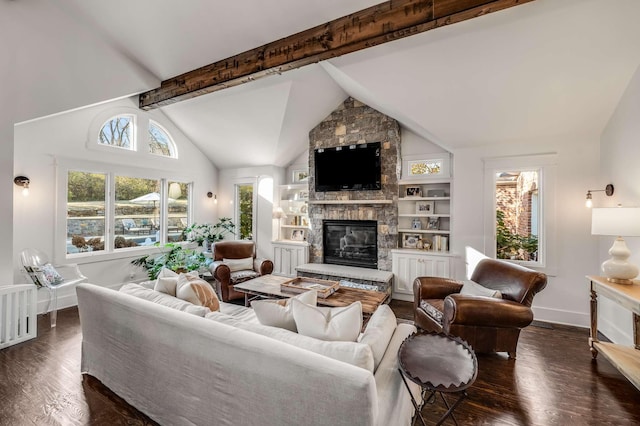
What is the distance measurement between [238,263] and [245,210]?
83.3 inches

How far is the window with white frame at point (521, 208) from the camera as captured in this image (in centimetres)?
379

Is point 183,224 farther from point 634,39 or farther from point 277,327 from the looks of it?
point 634,39

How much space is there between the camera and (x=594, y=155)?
141 inches

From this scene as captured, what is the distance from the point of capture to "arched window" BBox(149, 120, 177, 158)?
214 inches

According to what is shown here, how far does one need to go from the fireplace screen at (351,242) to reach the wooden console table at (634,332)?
2889 mm

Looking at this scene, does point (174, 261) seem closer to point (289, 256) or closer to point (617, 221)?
point (289, 256)

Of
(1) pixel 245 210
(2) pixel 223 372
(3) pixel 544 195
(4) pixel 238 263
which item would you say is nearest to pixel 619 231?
(3) pixel 544 195

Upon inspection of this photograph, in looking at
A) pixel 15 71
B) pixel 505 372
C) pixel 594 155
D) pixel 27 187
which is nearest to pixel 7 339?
pixel 27 187

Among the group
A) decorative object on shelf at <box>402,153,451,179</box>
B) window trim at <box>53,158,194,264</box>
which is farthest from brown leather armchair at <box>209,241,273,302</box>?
decorative object on shelf at <box>402,153,451,179</box>

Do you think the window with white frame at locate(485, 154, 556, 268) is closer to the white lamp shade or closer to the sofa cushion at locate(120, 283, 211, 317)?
the white lamp shade

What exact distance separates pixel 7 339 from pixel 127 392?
203 centimetres

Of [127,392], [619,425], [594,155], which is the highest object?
[594,155]

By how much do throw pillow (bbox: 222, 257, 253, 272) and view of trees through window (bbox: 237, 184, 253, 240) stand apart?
168cm

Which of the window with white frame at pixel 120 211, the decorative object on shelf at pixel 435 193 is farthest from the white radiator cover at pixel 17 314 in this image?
the decorative object on shelf at pixel 435 193
